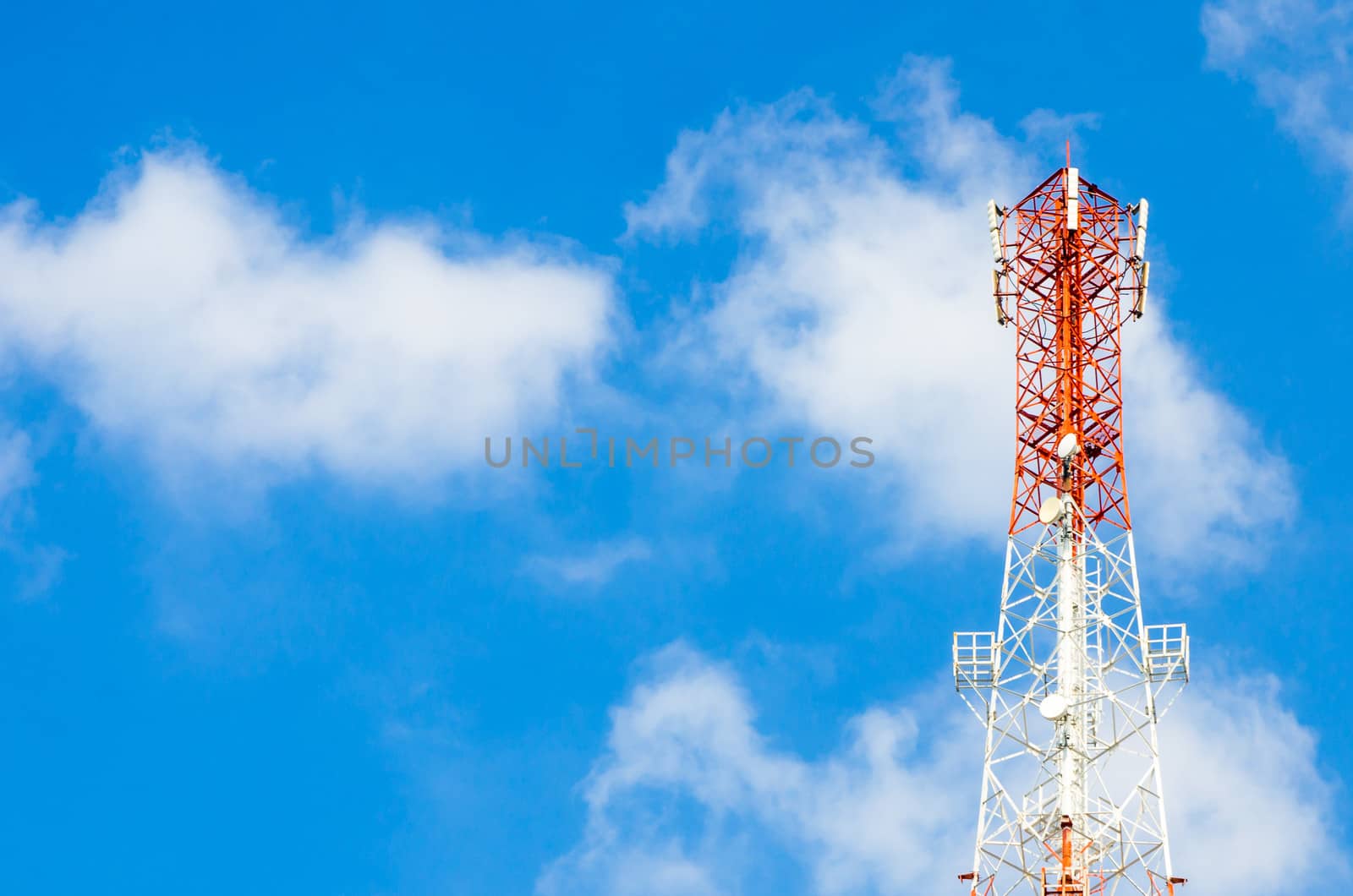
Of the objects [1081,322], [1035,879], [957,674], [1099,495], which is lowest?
[1035,879]

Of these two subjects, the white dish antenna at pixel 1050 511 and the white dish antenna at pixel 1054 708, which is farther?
the white dish antenna at pixel 1050 511

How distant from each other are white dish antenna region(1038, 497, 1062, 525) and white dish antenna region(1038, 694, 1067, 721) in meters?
7.53

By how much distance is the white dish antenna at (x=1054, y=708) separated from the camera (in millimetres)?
108750

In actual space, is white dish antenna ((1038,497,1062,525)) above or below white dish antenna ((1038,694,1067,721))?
above

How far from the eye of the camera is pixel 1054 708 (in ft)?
357

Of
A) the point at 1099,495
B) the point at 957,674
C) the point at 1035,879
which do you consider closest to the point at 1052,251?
the point at 1099,495

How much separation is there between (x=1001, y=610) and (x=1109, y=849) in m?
10.9

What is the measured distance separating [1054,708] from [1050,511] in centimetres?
842

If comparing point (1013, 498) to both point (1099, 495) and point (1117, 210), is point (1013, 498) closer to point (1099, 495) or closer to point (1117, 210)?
point (1099, 495)

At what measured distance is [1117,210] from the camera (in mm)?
118688

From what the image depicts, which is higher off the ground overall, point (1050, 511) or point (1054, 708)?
point (1050, 511)

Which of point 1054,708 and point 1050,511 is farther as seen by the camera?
point 1050,511

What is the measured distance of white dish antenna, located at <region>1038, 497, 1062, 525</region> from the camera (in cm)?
11319

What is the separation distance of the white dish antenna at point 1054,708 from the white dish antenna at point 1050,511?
7.53 m
